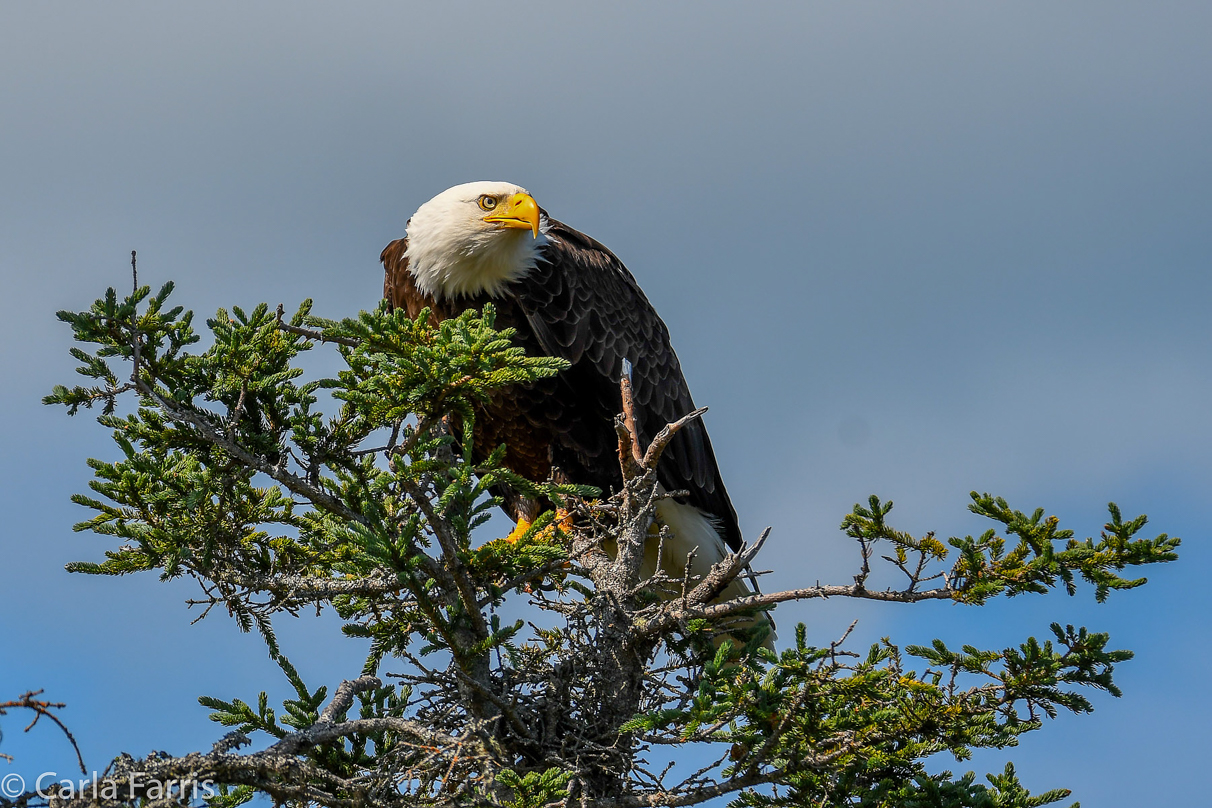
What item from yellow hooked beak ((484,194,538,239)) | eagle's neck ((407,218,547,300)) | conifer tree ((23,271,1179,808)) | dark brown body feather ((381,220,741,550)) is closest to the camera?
conifer tree ((23,271,1179,808))

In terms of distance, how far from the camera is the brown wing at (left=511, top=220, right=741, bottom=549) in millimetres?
5973

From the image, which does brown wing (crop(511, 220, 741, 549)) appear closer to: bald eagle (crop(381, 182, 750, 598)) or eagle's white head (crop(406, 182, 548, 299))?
bald eagle (crop(381, 182, 750, 598))

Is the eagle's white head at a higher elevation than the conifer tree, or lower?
higher

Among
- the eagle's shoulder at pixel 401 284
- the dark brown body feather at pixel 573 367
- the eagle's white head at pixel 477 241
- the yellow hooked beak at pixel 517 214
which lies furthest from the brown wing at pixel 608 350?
the eagle's shoulder at pixel 401 284

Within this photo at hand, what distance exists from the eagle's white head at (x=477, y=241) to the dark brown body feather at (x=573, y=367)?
0.08m

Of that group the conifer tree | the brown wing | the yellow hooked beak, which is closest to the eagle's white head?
the yellow hooked beak

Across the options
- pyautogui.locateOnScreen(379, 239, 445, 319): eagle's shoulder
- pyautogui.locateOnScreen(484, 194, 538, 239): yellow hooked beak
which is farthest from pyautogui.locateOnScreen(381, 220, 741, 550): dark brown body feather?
pyautogui.locateOnScreen(484, 194, 538, 239): yellow hooked beak

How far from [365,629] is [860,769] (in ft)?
6.71

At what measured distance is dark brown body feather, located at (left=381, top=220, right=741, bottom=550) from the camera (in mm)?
5926

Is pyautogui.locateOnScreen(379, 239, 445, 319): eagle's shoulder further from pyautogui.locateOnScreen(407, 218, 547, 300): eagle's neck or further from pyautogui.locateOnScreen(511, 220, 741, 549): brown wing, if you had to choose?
pyautogui.locateOnScreen(511, 220, 741, 549): brown wing

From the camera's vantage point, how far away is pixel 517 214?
18.6ft

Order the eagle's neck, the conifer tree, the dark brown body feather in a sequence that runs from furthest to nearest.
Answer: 1. the dark brown body feather
2. the eagle's neck
3. the conifer tree

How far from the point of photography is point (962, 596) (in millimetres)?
3643

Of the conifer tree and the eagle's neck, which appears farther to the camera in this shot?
the eagle's neck
